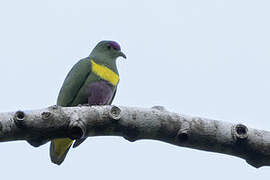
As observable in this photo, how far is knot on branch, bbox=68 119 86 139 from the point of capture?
264 centimetres

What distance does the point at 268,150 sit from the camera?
9.16 feet

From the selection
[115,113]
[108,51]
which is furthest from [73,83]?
[115,113]

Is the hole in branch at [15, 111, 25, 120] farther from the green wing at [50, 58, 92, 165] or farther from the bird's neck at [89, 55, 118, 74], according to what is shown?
the bird's neck at [89, 55, 118, 74]

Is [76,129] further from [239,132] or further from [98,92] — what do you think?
[98,92]

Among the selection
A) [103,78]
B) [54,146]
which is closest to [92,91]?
[103,78]

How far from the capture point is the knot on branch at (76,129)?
2641 millimetres

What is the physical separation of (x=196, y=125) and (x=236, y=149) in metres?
0.27

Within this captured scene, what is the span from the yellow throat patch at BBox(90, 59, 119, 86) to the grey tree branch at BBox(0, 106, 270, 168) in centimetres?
306

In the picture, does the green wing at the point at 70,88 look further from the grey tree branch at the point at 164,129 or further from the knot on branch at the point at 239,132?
the knot on branch at the point at 239,132

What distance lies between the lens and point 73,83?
19.1 feet

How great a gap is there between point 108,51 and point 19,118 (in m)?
4.27

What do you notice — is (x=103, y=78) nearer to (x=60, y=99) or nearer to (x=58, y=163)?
(x=60, y=99)

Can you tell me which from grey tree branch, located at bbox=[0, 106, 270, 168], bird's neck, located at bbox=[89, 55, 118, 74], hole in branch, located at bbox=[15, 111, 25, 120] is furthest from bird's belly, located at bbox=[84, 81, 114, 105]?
hole in branch, located at bbox=[15, 111, 25, 120]

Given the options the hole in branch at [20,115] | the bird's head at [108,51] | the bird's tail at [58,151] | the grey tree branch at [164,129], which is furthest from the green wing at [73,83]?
the hole in branch at [20,115]
